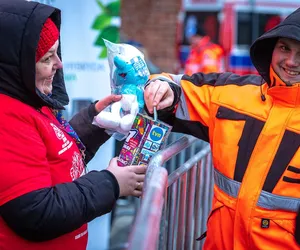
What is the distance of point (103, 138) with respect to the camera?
2.55 meters

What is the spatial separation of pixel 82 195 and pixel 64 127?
370 millimetres

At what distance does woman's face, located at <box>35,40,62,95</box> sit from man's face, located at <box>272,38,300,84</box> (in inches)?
33.8

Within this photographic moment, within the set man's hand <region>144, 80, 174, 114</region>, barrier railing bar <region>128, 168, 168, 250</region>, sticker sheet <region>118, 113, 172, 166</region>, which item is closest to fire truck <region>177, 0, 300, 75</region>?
man's hand <region>144, 80, 174, 114</region>

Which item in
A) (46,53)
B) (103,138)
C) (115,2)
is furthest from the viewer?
(115,2)

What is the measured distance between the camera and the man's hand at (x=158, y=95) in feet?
7.63

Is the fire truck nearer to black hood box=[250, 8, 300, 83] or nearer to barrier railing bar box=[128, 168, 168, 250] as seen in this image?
Result: black hood box=[250, 8, 300, 83]

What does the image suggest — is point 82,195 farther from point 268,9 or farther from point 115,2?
point 268,9

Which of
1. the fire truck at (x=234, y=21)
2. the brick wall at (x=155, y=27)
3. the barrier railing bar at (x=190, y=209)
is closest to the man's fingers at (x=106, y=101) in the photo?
the barrier railing bar at (x=190, y=209)

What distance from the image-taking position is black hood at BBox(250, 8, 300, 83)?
7.25 ft

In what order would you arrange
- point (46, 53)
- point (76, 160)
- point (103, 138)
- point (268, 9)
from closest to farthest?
point (46, 53) → point (76, 160) → point (103, 138) → point (268, 9)

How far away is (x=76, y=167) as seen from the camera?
214 cm

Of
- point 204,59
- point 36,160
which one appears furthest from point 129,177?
point 204,59

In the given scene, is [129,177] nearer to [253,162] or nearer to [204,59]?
[253,162]

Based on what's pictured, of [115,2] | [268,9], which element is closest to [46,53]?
[115,2]
